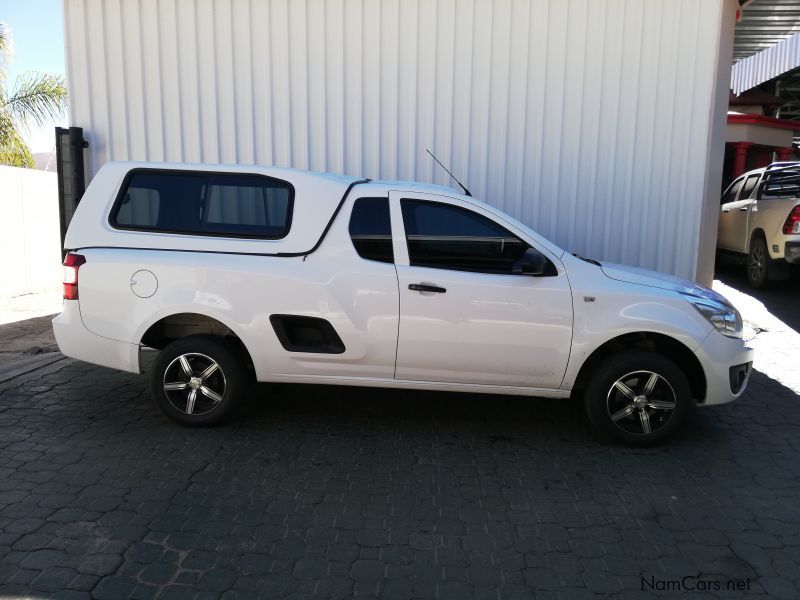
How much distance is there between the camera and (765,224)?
10266mm

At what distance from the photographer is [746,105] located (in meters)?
21.3

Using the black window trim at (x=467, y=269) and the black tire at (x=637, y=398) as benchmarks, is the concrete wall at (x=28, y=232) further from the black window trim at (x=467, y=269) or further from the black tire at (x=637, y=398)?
the black tire at (x=637, y=398)

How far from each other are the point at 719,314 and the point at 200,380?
3.75 meters

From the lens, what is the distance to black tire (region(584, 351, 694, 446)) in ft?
14.9

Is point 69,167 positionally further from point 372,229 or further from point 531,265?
point 531,265

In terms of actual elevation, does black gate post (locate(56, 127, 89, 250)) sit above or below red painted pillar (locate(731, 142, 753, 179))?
below

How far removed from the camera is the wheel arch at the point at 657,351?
15.3ft

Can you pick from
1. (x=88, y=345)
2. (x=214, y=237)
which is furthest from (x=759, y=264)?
(x=88, y=345)

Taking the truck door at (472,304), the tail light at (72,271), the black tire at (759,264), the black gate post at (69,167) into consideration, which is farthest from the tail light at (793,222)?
the black gate post at (69,167)

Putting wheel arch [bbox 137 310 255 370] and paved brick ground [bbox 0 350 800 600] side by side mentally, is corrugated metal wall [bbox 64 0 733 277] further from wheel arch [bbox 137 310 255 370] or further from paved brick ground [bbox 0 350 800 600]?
wheel arch [bbox 137 310 255 370]

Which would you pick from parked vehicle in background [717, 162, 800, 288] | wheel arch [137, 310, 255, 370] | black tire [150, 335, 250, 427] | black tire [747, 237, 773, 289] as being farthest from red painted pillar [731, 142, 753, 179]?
black tire [150, 335, 250, 427]
